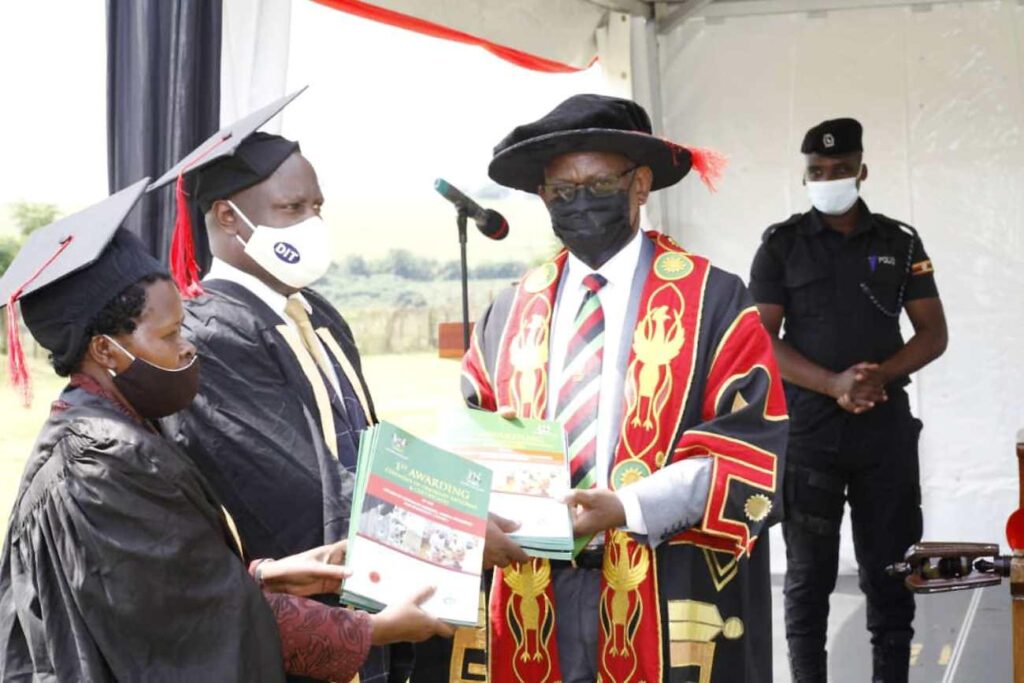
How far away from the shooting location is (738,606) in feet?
A: 10.4

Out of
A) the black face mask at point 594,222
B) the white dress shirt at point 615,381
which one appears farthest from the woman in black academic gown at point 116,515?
the black face mask at point 594,222

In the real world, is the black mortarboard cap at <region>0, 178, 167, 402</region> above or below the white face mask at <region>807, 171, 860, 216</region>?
below

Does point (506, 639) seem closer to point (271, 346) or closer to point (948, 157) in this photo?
point (271, 346)

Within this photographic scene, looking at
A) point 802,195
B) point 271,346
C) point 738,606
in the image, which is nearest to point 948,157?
point 802,195

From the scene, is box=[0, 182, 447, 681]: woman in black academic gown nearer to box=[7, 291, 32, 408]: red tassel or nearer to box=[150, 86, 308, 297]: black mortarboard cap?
box=[7, 291, 32, 408]: red tassel

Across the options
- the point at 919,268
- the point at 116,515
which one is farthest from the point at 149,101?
the point at 919,268

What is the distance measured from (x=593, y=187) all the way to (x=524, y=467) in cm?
75

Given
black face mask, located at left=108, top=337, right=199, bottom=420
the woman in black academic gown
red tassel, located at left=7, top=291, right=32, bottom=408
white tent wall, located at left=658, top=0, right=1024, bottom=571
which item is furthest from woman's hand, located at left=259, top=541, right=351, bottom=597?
white tent wall, located at left=658, top=0, right=1024, bottom=571

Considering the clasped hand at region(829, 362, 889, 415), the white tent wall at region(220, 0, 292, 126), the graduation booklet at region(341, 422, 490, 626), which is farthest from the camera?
the clasped hand at region(829, 362, 889, 415)

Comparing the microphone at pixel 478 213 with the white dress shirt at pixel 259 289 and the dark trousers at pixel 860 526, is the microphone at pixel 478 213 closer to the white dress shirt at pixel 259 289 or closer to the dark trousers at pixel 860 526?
the white dress shirt at pixel 259 289

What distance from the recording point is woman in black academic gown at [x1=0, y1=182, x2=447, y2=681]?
6.97 ft

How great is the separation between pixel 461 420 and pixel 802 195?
4528 millimetres

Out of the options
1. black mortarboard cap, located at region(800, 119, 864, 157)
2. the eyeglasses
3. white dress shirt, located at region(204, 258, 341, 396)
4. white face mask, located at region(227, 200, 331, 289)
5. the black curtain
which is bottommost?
white dress shirt, located at region(204, 258, 341, 396)

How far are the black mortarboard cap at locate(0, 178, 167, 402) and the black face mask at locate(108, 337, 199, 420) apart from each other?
8 centimetres
